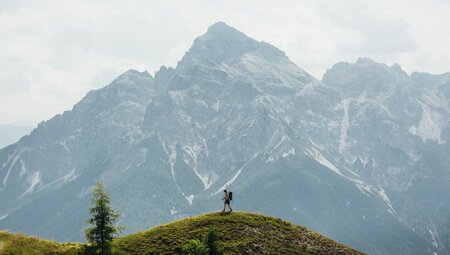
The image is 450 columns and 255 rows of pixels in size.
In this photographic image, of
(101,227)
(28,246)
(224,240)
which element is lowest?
(28,246)

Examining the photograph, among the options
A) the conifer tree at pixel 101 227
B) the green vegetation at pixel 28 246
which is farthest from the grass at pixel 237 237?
the green vegetation at pixel 28 246

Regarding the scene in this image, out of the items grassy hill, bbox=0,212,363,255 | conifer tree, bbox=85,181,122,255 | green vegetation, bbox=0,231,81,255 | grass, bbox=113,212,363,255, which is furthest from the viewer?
grass, bbox=113,212,363,255

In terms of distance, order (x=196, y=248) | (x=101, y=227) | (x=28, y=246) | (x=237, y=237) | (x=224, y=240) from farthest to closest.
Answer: (x=237, y=237) → (x=224, y=240) → (x=28, y=246) → (x=101, y=227) → (x=196, y=248)

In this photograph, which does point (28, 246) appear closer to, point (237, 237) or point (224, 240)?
point (224, 240)

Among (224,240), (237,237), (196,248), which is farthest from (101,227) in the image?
(237,237)

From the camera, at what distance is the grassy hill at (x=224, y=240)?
7712 cm

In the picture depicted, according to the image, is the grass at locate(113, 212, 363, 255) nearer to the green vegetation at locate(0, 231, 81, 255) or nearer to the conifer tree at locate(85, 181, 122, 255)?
the conifer tree at locate(85, 181, 122, 255)

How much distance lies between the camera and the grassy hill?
77.1 meters

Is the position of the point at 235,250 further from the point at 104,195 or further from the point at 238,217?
the point at 104,195

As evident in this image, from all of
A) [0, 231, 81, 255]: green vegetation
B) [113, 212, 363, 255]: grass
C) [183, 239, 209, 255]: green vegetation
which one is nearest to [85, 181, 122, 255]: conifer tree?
[113, 212, 363, 255]: grass

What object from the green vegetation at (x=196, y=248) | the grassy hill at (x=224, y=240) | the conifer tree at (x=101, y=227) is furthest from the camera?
the grassy hill at (x=224, y=240)

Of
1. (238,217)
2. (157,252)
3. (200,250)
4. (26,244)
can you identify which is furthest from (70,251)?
(238,217)

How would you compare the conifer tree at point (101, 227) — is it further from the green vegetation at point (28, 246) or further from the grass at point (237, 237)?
the green vegetation at point (28, 246)

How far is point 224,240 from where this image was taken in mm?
80875
